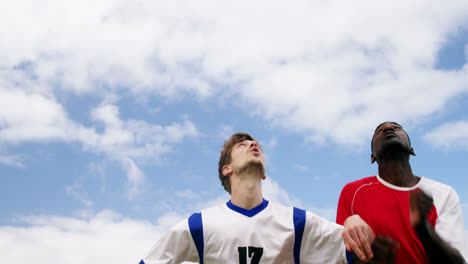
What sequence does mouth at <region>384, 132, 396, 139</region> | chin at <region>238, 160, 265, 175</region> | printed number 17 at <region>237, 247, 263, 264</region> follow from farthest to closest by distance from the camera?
chin at <region>238, 160, 265, 175</region>
mouth at <region>384, 132, 396, 139</region>
printed number 17 at <region>237, 247, 263, 264</region>

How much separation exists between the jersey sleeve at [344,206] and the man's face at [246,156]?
104cm

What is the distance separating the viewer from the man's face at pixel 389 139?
5305 mm

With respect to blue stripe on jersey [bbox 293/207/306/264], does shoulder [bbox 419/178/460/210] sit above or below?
above

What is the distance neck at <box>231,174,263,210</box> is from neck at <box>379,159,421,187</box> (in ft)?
4.99

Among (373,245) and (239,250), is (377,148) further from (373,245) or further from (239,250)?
(239,250)

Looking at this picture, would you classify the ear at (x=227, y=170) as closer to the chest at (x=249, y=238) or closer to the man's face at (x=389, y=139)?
the chest at (x=249, y=238)

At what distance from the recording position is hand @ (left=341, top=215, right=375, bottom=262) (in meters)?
4.23

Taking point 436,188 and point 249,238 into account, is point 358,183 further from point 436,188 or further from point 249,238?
point 249,238

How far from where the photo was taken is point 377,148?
17.7 ft

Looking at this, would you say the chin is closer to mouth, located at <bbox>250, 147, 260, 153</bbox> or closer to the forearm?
mouth, located at <bbox>250, 147, 260, 153</bbox>

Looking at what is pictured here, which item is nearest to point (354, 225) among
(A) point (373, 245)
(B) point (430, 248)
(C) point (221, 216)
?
(A) point (373, 245)

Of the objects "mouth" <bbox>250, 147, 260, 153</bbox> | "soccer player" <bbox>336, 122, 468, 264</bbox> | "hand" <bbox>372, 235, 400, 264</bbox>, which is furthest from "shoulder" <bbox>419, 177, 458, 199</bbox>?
"mouth" <bbox>250, 147, 260, 153</bbox>

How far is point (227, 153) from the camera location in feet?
19.8

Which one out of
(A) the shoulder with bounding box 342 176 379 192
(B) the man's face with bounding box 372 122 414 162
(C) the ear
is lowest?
(A) the shoulder with bounding box 342 176 379 192
